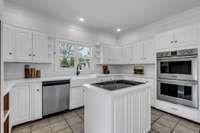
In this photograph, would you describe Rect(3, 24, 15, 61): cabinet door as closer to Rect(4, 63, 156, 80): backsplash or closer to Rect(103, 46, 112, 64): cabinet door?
Rect(4, 63, 156, 80): backsplash

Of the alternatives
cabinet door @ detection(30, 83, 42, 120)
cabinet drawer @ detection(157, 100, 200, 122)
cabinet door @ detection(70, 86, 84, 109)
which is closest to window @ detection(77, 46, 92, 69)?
cabinet door @ detection(70, 86, 84, 109)

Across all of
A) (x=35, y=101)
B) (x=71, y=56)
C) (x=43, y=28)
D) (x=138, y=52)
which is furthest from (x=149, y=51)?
(x=35, y=101)

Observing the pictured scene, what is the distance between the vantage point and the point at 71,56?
3.81m

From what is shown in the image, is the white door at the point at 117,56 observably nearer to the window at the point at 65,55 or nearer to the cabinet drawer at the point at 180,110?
the window at the point at 65,55

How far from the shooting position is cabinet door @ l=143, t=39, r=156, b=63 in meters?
3.40

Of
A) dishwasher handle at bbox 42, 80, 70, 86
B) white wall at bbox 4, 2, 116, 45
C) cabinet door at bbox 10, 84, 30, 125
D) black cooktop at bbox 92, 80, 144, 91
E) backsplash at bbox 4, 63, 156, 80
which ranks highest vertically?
white wall at bbox 4, 2, 116, 45

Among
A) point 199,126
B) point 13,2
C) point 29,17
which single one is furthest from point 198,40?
point 13,2

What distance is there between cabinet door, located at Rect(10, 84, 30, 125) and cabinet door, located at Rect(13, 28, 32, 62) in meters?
0.71

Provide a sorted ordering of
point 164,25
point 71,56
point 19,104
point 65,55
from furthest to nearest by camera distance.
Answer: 1. point 71,56
2. point 65,55
3. point 164,25
4. point 19,104

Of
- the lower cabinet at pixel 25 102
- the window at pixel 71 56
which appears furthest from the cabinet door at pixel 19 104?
the window at pixel 71 56

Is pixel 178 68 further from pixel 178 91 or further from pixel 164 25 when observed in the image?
pixel 164 25

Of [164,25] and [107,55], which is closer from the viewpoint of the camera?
[164,25]

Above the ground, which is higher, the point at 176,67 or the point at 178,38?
the point at 178,38

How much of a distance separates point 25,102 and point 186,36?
13.2 ft
